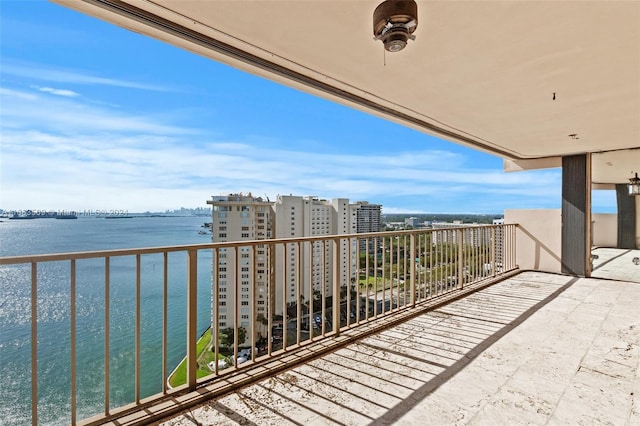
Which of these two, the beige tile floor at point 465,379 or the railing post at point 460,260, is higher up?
the railing post at point 460,260

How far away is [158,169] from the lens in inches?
1000

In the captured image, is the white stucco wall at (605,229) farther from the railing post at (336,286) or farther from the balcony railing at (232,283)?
the railing post at (336,286)

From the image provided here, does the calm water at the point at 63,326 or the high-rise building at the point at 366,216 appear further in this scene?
the high-rise building at the point at 366,216

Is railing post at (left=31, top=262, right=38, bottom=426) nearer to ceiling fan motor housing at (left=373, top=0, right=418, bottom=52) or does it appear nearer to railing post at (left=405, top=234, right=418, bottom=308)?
ceiling fan motor housing at (left=373, top=0, right=418, bottom=52)

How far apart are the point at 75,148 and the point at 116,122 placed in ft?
10.7

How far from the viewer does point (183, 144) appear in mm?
26031

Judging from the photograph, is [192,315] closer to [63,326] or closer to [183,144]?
[63,326]

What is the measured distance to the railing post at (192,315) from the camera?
6.51ft

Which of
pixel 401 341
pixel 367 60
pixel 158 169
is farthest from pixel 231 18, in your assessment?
pixel 158 169

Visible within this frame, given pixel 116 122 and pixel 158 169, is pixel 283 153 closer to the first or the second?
pixel 158 169

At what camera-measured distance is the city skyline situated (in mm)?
9008

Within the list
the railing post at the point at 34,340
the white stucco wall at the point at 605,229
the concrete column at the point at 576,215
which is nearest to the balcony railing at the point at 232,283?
the railing post at the point at 34,340

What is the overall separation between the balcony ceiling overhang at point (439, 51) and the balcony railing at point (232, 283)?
4.61ft

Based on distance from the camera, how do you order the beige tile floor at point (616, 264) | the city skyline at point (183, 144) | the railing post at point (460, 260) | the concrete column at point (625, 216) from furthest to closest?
the city skyline at point (183, 144) < the concrete column at point (625, 216) < the beige tile floor at point (616, 264) < the railing post at point (460, 260)
